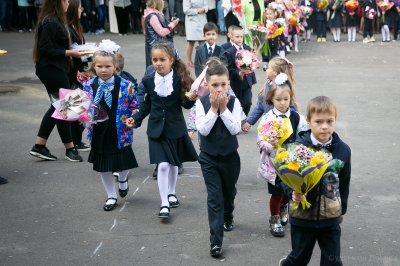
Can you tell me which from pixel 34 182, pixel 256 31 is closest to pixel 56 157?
pixel 34 182

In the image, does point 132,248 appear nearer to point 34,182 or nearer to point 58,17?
point 34,182

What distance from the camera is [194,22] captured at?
13453 millimetres

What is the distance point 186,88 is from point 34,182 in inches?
96.9

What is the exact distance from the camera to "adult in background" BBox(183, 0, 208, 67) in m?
13.3

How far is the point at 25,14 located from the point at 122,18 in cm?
397

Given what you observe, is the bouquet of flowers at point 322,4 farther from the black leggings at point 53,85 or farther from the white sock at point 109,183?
the white sock at point 109,183

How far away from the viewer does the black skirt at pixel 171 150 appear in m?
5.03

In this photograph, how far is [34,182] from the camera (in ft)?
20.4

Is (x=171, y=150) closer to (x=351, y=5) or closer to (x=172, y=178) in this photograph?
(x=172, y=178)

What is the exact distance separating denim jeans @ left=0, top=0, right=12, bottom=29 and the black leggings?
13.9m

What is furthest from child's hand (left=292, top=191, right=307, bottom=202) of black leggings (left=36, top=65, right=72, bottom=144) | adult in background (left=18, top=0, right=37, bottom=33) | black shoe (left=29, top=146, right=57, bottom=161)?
adult in background (left=18, top=0, right=37, bottom=33)

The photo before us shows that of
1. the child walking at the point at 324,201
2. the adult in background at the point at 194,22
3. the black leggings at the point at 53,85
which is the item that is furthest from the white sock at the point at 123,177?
the adult in background at the point at 194,22

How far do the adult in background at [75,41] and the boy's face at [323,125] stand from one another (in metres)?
4.59

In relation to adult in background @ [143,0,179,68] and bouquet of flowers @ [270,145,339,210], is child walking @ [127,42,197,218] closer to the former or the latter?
bouquet of flowers @ [270,145,339,210]
